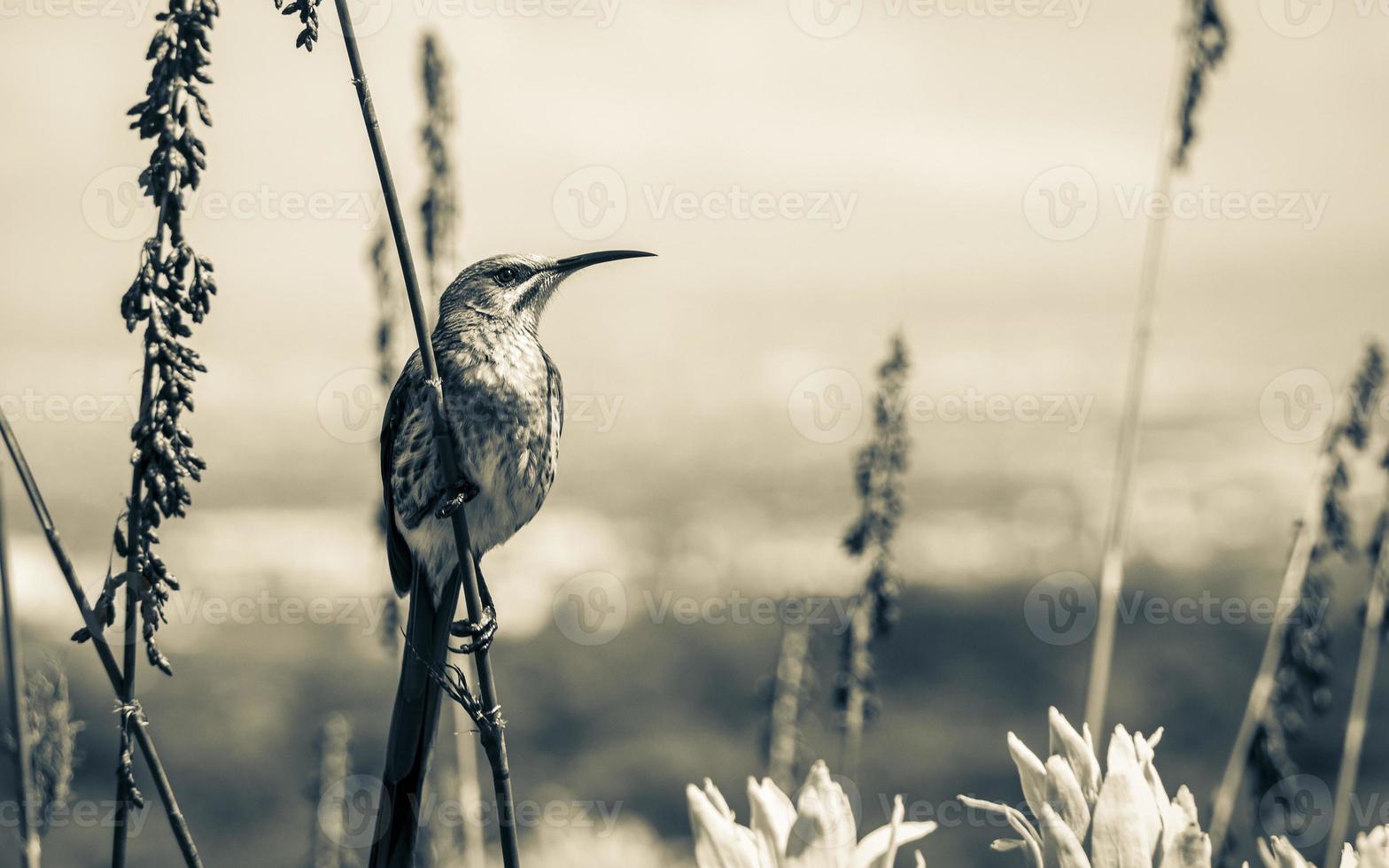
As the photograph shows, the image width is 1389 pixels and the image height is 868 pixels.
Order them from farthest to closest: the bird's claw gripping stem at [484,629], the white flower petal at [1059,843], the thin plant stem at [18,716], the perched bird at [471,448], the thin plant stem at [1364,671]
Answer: the thin plant stem at [1364,671]
the perched bird at [471,448]
the bird's claw gripping stem at [484,629]
the thin plant stem at [18,716]
the white flower petal at [1059,843]

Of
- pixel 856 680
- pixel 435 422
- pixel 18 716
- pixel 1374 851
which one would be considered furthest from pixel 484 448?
pixel 1374 851

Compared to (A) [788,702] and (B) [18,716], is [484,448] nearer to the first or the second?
(B) [18,716]

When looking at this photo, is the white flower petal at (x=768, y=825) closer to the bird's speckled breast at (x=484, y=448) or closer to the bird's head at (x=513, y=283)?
the bird's speckled breast at (x=484, y=448)

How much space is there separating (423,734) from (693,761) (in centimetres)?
663

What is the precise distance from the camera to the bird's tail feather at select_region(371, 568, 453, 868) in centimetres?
→ 218

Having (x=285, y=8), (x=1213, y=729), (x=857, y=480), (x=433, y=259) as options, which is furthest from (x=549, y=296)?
(x=1213, y=729)

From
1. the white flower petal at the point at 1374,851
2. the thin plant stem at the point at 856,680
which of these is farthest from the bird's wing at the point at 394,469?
the white flower petal at the point at 1374,851

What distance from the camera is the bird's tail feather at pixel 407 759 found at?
218 cm

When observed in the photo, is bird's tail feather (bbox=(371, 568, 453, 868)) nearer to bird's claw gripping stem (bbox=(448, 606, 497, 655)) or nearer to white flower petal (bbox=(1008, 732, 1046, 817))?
bird's claw gripping stem (bbox=(448, 606, 497, 655))

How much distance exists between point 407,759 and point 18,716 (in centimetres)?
94

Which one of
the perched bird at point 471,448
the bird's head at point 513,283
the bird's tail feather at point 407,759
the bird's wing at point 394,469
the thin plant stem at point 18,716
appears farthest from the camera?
the bird's head at point 513,283

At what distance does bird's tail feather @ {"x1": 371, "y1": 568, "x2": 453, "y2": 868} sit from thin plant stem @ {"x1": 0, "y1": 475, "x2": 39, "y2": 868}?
0.57 metres

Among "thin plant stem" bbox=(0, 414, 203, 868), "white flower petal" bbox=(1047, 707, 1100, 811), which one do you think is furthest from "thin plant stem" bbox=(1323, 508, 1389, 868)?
"thin plant stem" bbox=(0, 414, 203, 868)

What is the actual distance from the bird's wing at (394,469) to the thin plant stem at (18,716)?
158cm
